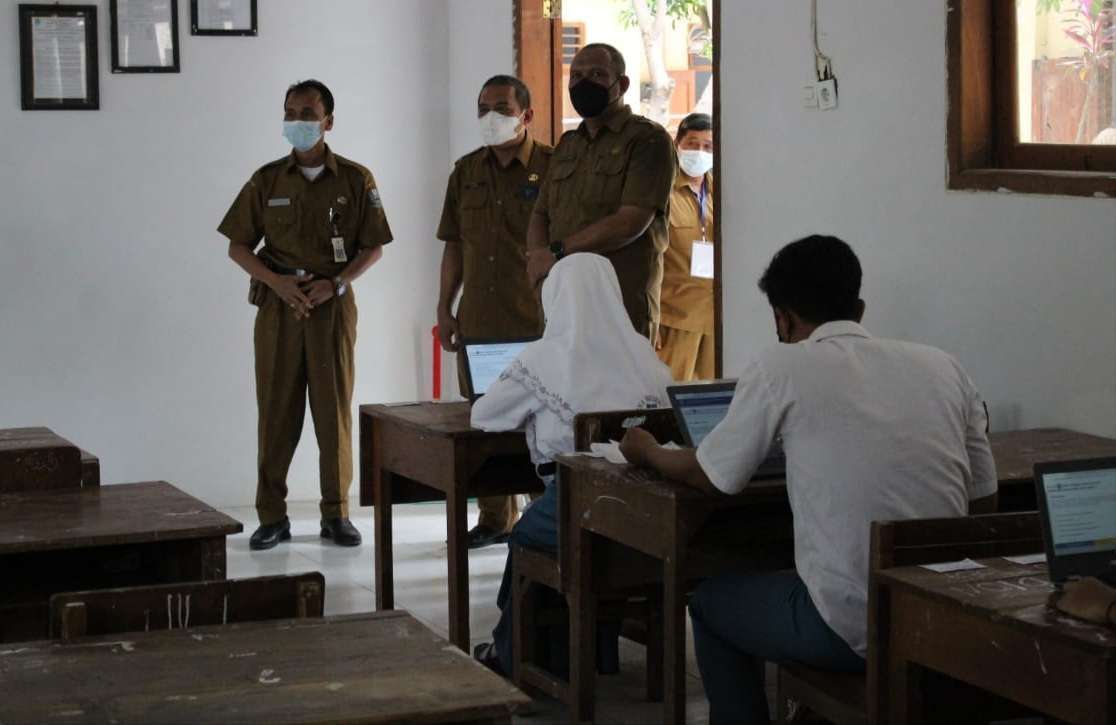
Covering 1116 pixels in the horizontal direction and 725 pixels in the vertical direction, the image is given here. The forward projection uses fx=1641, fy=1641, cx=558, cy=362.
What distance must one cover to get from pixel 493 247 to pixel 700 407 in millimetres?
2679

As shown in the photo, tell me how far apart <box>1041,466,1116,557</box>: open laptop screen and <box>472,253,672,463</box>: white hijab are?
1.71 m

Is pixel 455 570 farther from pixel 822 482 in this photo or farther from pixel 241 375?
pixel 241 375

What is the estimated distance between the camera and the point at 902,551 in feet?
8.45

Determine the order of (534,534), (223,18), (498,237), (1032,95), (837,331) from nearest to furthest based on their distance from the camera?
(837,331)
(534,534)
(1032,95)
(498,237)
(223,18)

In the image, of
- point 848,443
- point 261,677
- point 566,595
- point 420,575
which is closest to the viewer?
point 261,677

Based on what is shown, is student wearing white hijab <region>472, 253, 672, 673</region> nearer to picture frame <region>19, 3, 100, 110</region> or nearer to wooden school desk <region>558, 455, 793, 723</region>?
wooden school desk <region>558, 455, 793, 723</region>

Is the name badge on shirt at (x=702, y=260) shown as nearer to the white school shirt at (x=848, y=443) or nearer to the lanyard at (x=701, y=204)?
the lanyard at (x=701, y=204)

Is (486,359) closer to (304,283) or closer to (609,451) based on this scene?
(609,451)

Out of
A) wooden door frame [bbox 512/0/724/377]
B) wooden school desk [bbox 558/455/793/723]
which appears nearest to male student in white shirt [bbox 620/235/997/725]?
wooden school desk [bbox 558/455/793/723]

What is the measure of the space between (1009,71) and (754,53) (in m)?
1.06

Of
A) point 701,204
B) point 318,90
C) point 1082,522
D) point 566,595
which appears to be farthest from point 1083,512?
point 318,90

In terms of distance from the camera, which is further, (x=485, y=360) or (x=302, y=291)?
(x=302, y=291)

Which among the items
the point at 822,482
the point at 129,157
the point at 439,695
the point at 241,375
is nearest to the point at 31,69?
the point at 129,157

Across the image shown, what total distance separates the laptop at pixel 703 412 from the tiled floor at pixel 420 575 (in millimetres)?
843
